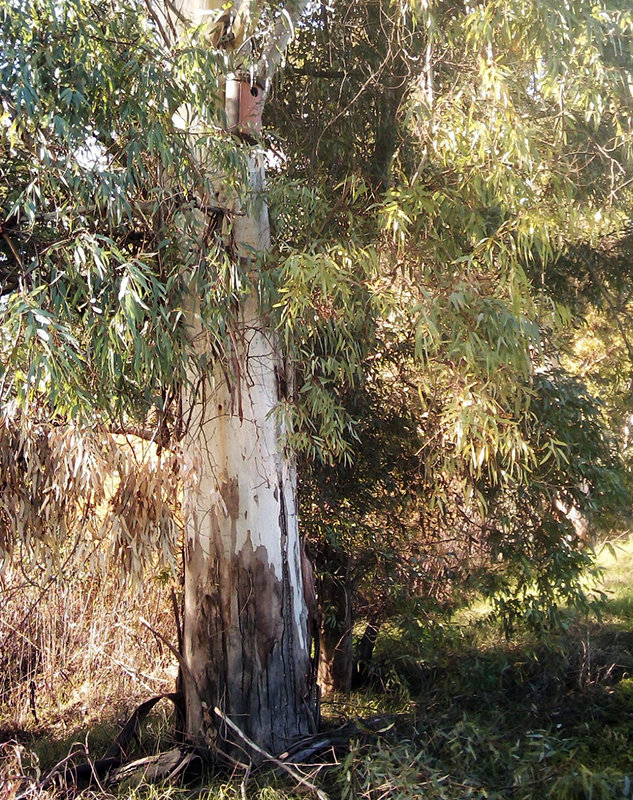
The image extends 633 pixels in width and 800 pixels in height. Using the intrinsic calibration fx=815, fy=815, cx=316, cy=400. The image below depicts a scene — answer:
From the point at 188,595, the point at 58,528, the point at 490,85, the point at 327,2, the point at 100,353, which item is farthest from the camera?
the point at 327,2

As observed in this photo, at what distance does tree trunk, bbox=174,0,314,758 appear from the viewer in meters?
4.16

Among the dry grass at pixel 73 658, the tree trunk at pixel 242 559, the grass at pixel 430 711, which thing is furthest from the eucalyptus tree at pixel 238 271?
the dry grass at pixel 73 658

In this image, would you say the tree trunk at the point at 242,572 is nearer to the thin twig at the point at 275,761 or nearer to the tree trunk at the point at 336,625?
the thin twig at the point at 275,761

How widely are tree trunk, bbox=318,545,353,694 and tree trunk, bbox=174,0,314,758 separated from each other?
47.4 inches

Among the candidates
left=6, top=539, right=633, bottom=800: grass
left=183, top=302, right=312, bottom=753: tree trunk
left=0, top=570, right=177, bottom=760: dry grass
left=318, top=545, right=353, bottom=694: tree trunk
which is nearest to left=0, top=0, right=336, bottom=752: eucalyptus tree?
left=183, top=302, right=312, bottom=753: tree trunk

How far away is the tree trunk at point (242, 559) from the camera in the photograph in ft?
13.6

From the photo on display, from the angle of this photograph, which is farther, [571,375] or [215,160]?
[571,375]

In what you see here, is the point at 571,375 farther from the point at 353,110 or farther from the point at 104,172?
the point at 104,172

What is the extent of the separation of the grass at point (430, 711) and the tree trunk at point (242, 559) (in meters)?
0.35

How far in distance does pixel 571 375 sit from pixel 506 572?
1362 mm

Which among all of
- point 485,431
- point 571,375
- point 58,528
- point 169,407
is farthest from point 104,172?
point 571,375

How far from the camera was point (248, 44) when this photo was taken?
4348 mm

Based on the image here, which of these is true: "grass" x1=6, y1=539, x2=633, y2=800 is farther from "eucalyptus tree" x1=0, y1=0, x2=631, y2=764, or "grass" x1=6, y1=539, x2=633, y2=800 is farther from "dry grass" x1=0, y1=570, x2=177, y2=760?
"eucalyptus tree" x1=0, y1=0, x2=631, y2=764

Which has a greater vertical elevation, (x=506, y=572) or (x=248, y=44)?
(x=248, y=44)
